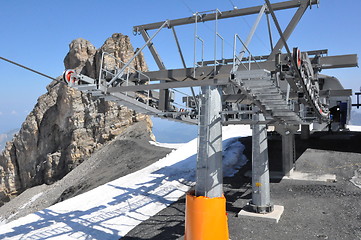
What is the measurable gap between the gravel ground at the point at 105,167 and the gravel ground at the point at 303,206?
479 inches

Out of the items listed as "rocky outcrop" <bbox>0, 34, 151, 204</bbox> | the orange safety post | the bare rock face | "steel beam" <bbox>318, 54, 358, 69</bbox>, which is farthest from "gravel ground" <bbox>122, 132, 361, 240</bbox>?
the bare rock face

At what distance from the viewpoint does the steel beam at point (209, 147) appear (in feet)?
30.5

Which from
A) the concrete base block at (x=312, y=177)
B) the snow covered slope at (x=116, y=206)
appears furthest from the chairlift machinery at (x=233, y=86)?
the concrete base block at (x=312, y=177)

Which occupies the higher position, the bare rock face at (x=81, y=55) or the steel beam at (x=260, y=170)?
the bare rock face at (x=81, y=55)

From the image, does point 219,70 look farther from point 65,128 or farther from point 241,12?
point 65,128

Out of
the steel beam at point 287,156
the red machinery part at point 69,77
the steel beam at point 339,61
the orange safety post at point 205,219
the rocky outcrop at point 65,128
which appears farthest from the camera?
the rocky outcrop at point 65,128

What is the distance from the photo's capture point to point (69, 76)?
33.6ft

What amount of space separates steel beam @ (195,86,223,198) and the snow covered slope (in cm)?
657

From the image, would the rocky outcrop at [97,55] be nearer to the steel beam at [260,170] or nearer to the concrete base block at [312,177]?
the concrete base block at [312,177]

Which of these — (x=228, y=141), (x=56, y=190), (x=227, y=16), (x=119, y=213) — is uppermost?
(x=227, y=16)

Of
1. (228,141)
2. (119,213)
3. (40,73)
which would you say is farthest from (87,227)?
(228,141)

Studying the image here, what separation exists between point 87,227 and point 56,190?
24578mm

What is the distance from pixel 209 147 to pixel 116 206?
1074 centimetres

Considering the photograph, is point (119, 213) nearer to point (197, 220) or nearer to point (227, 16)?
point (197, 220)
